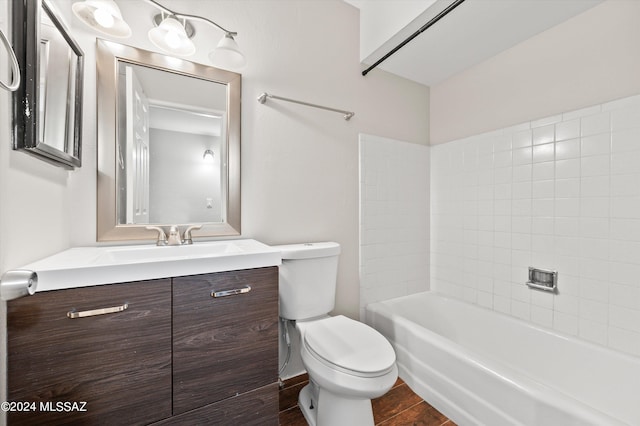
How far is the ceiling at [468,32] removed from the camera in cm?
147

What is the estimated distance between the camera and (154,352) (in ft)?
2.96

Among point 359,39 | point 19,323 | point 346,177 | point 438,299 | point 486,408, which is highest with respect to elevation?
point 359,39

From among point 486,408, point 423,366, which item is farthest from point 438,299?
point 486,408

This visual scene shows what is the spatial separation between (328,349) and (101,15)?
5.63 ft

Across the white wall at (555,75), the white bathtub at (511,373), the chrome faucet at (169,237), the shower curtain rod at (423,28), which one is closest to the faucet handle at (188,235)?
the chrome faucet at (169,237)

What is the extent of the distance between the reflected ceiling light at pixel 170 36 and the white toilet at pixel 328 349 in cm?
114

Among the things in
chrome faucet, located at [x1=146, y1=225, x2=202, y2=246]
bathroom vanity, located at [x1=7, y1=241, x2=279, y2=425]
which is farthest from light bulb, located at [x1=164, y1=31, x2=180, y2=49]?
bathroom vanity, located at [x1=7, y1=241, x2=279, y2=425]

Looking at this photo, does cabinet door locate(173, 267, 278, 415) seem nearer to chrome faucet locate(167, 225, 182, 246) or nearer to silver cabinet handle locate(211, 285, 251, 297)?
silver cabinet handle locate(211, 285, 251, 297)

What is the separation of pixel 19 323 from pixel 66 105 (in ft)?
2.66

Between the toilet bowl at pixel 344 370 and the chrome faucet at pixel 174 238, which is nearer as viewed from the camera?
the toilet bowl at pixel 344 370

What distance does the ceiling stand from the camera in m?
1.47

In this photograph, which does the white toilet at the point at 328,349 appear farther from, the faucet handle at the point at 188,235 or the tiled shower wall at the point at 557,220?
the tiled shower wall at the point at 557,220

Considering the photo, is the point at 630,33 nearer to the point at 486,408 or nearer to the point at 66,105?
the point at 486,408

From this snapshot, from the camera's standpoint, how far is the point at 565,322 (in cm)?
158
